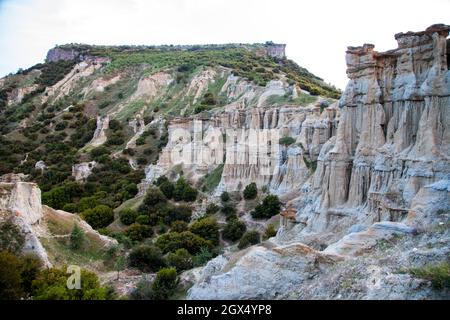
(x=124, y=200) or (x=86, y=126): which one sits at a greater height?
(x=86, y=126)

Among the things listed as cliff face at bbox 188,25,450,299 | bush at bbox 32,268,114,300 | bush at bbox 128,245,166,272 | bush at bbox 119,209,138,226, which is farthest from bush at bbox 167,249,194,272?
bush at bbox 119,209,138,226

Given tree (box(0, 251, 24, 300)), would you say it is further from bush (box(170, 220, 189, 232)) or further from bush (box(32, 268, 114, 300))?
bush (box(170, 220, 189, 232))

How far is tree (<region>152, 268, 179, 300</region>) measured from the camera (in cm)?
2083

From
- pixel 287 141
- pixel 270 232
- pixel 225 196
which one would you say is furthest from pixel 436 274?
pixel 225 196

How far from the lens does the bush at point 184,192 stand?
148ft

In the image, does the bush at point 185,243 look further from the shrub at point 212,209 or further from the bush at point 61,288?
the bush at point 61,288

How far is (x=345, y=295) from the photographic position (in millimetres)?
12664

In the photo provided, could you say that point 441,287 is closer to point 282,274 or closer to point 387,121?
point 282,274

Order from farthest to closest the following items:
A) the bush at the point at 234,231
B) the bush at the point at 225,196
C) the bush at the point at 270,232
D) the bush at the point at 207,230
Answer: the bush at the point at 225,196 < the bush at the point at 207,230 < the bush at the point at 234,231 < the bush at the point at 270,232

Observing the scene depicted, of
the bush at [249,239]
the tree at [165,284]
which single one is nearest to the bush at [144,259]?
the tree at [165,284]

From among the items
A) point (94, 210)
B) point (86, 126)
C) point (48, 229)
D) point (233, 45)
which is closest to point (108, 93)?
point (86, 126)

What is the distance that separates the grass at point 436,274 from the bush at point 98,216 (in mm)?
33122

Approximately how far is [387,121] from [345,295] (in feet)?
41.4

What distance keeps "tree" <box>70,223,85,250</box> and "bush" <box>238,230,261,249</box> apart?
10.4m
